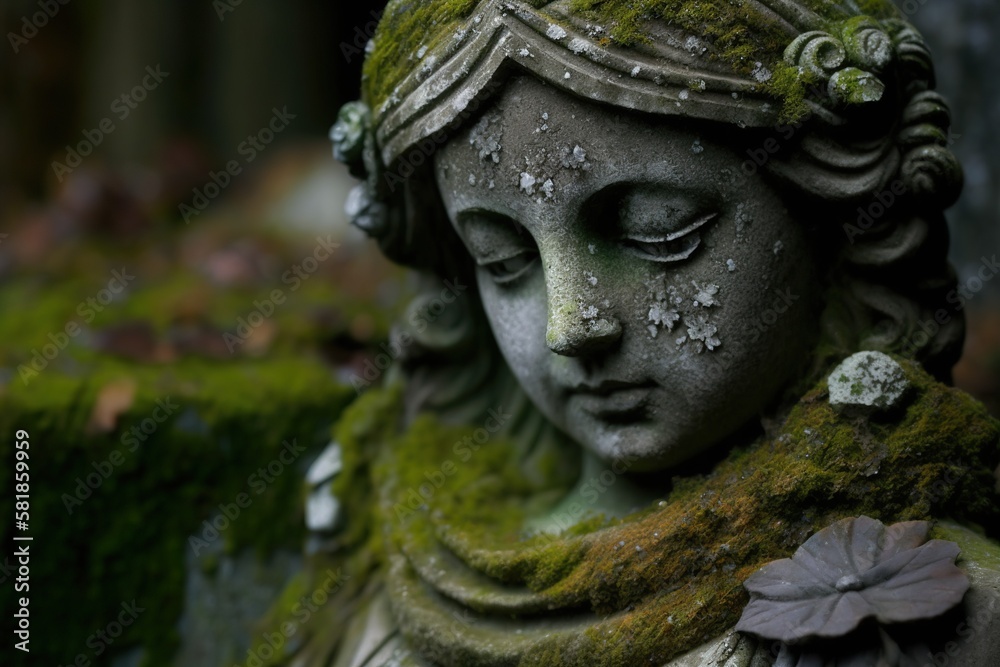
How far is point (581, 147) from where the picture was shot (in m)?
1.97

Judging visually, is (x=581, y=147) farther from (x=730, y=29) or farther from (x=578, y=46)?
(x=730, y=29)

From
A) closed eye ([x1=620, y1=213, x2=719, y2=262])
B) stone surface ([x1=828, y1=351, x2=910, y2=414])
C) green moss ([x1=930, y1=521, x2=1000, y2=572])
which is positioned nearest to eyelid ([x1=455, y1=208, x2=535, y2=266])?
closed eye ([x1=620, y1=213, x2=719, y2=262])

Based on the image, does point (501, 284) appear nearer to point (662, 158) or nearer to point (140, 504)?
point (662, 158)

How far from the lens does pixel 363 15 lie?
6551 mm

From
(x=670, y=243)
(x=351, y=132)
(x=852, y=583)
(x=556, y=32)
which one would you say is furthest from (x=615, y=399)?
(x=351, y=132)

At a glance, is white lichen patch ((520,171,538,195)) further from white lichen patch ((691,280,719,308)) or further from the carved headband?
white lichen patch ((691,280,719,308))

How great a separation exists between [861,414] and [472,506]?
95 centimetres

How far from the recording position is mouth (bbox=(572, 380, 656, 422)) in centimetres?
211

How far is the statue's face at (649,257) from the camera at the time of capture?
6.48 ft

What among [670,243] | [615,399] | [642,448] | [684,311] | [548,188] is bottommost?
[642,448]

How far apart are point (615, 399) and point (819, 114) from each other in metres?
0.66

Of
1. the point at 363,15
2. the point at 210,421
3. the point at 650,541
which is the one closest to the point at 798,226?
the point at 650,541

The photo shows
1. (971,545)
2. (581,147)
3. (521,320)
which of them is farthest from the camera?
(521,320)

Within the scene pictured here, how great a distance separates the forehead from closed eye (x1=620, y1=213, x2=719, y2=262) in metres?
0.08
